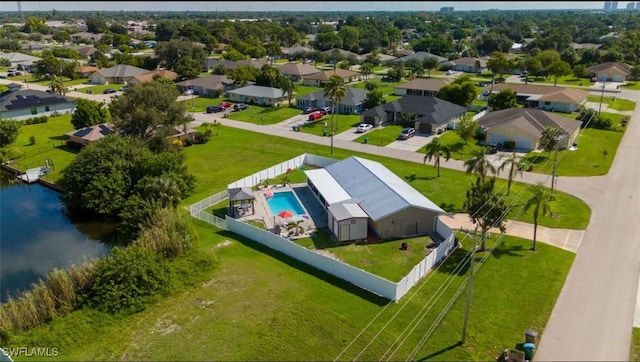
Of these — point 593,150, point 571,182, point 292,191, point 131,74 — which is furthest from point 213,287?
point 131,74

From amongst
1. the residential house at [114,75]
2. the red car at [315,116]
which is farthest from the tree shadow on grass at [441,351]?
the residential house at [114,75]

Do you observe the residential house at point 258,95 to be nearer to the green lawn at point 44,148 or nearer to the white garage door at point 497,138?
the green lawn at point 44,148

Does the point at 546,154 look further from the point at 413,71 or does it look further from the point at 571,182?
the point at 413,71

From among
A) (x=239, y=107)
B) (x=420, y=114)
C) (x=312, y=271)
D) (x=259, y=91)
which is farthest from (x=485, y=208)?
(x=259, y=91)

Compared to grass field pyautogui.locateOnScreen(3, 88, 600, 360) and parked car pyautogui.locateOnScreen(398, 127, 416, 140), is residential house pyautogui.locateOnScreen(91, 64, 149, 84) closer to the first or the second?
parked car pyautogui.locateOnScreen(398, 127, 416, 140)

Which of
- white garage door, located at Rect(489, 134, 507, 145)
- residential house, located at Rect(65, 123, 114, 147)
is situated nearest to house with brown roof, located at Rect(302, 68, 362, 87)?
white garage door, located at Rect(489, 134, 507, 145)

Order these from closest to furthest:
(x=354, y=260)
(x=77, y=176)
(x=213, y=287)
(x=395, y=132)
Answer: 1. (x=213, y=287)
2. (x=354, y=260)
3. (x=77, y=176)
4. (x=395, y=132)

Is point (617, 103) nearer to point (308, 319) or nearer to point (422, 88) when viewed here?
point (422, 88)
